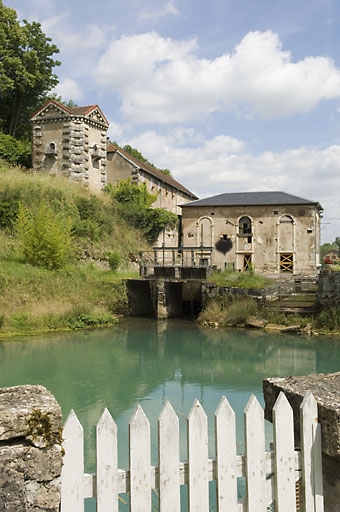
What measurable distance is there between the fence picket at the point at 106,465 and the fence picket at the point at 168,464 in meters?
0.23

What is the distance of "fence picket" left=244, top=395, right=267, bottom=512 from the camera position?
2.40 metres

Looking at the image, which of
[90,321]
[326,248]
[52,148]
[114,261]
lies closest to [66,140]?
[52,148]

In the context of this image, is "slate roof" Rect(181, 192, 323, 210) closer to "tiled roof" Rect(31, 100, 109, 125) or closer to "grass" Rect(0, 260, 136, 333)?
"tiled roof" Rect(31, 100, 109, 125)

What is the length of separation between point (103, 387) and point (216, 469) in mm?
8121

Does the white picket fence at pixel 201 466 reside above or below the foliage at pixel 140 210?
below

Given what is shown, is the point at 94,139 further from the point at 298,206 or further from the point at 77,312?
the point at 77,312

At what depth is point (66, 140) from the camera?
30.6 m

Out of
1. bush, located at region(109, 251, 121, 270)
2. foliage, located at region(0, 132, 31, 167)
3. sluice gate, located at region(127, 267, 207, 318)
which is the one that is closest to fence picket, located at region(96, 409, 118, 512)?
sluice gate, located at region(127, 267, 207, 318)

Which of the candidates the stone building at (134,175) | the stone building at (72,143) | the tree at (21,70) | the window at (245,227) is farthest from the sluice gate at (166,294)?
the tree at (21,70)

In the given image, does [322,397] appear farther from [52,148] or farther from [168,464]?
[52,148]

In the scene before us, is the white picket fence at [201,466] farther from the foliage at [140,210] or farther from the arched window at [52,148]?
the arched window at [52,148]

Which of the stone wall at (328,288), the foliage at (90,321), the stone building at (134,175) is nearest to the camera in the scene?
the stone wall at (328,288)

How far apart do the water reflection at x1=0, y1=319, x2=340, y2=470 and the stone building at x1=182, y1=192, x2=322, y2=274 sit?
12396mm

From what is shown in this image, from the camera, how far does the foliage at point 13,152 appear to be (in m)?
31.7
